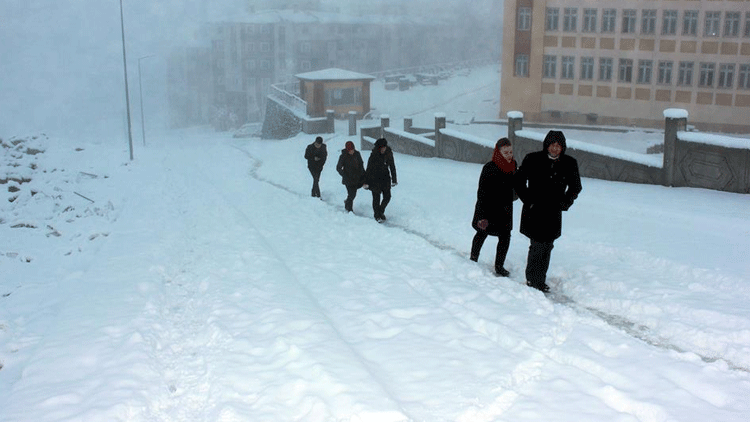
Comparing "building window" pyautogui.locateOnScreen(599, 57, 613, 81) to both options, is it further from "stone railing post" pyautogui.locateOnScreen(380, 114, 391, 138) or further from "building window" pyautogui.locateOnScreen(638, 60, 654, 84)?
"stone railing post" pyautogui.locateOnScreen(380, 114, 391, 138)

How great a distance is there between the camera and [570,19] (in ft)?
123

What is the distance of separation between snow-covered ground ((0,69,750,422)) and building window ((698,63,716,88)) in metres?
23.8

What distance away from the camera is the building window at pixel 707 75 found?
34.2m

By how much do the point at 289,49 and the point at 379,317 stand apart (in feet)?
254

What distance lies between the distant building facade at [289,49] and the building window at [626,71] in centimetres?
5097

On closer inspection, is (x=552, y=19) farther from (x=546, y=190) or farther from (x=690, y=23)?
(x=546, y=190)

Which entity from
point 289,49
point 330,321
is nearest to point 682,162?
point 330,321

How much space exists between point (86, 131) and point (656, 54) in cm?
8405

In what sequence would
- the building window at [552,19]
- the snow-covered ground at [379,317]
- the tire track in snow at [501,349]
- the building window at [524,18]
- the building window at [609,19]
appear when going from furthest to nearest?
the building window at [524,18] < the building window at [552,19] < the building window at [609,19] < the snow-covered ground at [379,317] < the tire track in snow at [501,349]

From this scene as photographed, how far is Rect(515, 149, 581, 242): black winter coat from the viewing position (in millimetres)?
7117

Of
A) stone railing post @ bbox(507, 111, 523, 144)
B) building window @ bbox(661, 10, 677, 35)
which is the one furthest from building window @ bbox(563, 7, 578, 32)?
stone railing post @ bbox(507, 111, 523, 144)

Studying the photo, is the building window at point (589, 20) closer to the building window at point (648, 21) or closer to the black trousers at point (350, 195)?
the building window at point (648, 21)

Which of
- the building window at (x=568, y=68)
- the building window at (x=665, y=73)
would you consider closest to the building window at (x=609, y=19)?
the building window at (x=568, y=68)

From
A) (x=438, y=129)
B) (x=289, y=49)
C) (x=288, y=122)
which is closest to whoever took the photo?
(x=438, y=129)
